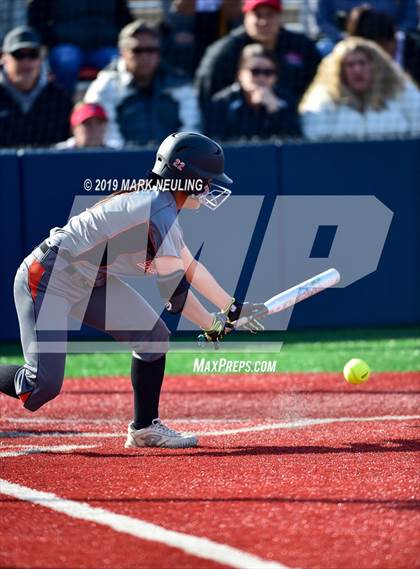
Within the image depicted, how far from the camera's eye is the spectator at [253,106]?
11.1m

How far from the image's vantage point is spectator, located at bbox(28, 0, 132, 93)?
1209cm

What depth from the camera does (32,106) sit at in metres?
11.2

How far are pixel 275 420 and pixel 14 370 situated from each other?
5.69 feet

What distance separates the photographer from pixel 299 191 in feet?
35.4

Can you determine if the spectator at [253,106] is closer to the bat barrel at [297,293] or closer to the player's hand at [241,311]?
the bat barrel at [297,293]

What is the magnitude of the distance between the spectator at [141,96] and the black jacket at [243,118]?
246mm

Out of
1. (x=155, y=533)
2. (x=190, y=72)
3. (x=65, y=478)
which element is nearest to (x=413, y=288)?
(x=190, y=72)

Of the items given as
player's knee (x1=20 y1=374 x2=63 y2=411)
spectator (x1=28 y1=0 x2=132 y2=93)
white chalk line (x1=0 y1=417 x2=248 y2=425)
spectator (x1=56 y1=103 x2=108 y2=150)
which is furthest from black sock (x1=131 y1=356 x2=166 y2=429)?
spectator (x1=28 y1=0 x2=132 y2=93)

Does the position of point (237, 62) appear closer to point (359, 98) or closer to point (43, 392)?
point (359, 98)

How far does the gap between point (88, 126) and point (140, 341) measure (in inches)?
214

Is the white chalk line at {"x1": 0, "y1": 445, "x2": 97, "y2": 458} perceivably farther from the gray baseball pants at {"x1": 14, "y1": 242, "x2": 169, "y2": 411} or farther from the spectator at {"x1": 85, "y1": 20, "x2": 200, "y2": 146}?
the spectator at {"x1": 85, "y1": 20, "x2": 200, "y2": 146}

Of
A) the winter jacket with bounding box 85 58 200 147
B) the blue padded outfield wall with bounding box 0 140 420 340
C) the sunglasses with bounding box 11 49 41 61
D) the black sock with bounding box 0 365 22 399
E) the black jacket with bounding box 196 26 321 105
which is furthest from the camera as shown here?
the black jacket with bounding box 196 26 321 105

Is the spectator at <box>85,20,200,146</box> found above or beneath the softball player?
beneath

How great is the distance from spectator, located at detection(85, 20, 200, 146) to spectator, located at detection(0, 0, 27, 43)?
164 cm
